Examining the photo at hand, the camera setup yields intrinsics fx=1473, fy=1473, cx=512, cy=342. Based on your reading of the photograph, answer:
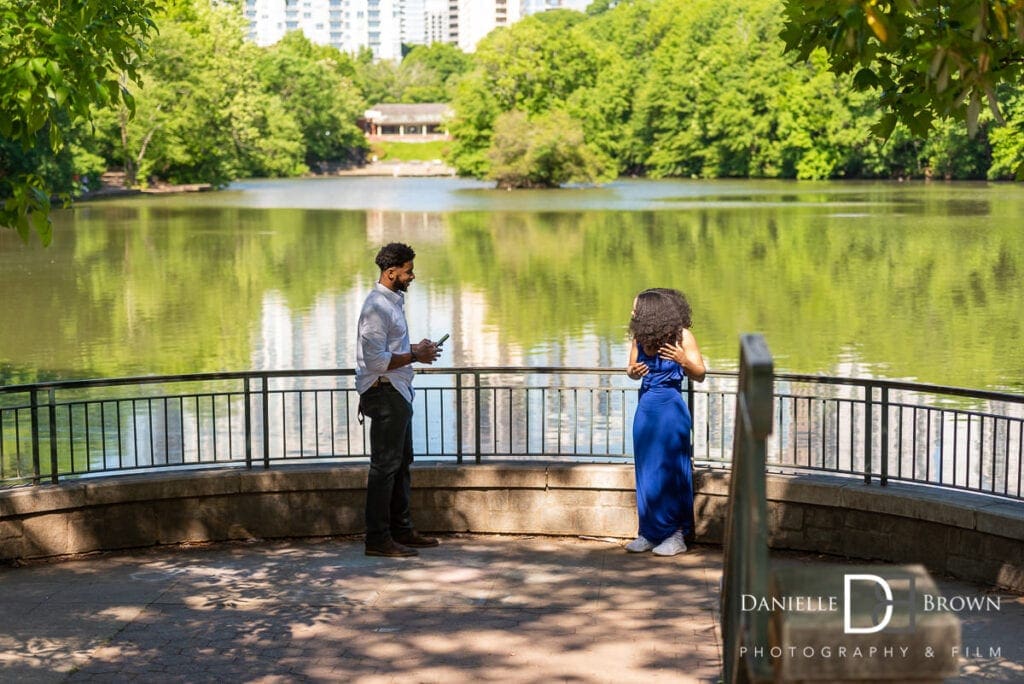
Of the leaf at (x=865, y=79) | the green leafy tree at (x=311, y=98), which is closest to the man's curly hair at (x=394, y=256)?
the leaf at (x=865, y=79)

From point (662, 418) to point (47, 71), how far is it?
444 centimetres

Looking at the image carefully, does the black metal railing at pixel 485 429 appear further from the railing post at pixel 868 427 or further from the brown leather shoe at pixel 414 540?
the railing post at pixel 868 427

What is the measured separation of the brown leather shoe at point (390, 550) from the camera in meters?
9.71

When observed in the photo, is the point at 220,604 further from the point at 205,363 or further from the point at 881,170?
the point at 881,170

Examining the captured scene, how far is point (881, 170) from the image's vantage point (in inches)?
4245

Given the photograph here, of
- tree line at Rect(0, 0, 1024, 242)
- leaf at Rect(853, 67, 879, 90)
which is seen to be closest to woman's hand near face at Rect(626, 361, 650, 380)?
leaf at Rect(853, 67, 879, 90)

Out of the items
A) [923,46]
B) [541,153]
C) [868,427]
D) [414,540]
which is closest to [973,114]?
[923,46]

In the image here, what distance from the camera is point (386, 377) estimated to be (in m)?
9.44

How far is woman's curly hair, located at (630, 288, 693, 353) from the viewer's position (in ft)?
31.2

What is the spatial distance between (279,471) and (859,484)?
4.00 meters

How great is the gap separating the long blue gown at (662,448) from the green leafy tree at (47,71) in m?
3.82

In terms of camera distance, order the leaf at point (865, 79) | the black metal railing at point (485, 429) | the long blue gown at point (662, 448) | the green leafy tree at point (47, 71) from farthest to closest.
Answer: the black metal railing at point (485, 429), the long blue gown at point (662, 448), the green leafy tree at point (47, 71), the leaf at point (865, 79)

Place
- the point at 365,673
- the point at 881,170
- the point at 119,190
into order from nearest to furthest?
1. the point at 365,673
2. the point at 119,190
3. the point at 881,170

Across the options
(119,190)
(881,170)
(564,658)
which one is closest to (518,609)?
(564,658)
